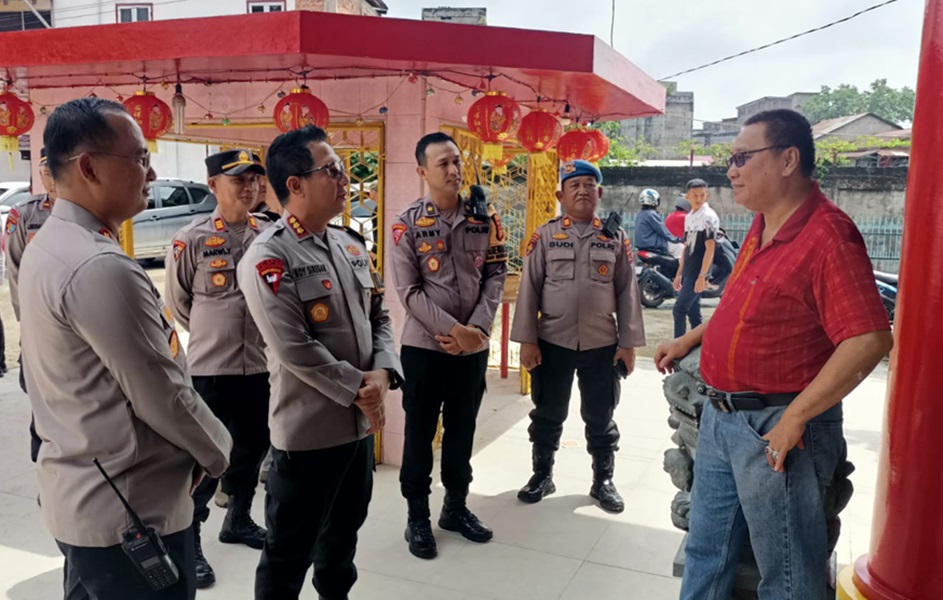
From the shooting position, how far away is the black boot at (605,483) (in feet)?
12.3

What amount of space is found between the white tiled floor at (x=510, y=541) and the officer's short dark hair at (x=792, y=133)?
5.96 feet

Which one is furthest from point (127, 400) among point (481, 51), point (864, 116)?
point (864, 116)

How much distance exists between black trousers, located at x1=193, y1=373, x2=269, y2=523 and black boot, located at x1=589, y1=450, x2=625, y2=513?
1.69m

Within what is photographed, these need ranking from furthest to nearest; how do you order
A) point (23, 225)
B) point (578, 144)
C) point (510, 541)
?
point (578, 144), point (23, 225), point (510, 541)

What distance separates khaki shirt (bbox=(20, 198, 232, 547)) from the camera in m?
1.50

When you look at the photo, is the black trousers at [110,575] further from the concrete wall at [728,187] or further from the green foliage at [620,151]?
the green foliage at [620,151]

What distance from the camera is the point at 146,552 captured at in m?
1.54

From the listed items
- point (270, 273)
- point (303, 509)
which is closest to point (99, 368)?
point (270, 273)

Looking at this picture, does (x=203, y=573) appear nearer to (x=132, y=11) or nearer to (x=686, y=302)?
(x=686, y=302)

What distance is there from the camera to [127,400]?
62.0 inches

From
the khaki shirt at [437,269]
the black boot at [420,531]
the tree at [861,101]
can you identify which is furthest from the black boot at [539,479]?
the tree at [861,101]

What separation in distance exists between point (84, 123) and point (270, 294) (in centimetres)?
73

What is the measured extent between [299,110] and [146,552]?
283 centimetres

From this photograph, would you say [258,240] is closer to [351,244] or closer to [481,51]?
[351,244]
